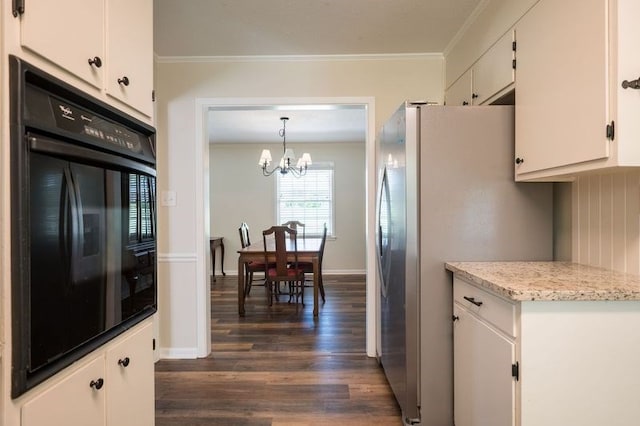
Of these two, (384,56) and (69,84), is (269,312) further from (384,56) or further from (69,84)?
(69,84)

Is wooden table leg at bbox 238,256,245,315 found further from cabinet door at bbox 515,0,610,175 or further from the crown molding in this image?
cabinet door at bbox 515,0,610,175

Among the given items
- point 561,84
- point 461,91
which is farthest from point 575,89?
point 461,91

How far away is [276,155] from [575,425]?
5674 mm

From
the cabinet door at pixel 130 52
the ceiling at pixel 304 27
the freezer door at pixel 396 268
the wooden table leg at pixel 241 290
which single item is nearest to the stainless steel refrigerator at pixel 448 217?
the freezer door at pixel 396 268

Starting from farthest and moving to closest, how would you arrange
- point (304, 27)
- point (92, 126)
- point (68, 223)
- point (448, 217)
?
point (304, 27)
point (448, 217)
point (92, 126)
point (68, 223)

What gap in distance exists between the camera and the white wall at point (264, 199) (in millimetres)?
6379

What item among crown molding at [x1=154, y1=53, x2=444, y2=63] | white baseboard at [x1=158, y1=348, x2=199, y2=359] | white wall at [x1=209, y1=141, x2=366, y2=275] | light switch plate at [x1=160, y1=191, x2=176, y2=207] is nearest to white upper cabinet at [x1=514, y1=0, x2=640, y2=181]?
crown molding at [x1=154, y1=53, x2=444, y2=63]

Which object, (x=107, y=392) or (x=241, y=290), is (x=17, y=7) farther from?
(x=241, y=290)

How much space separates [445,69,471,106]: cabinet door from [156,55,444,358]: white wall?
0.56 feet

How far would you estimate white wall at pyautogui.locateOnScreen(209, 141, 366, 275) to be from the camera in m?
6.38

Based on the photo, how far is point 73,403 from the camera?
1.00 meters

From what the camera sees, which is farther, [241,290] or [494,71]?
[241,290]

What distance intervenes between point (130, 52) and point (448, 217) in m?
1.50

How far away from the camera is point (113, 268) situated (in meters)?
1.16
